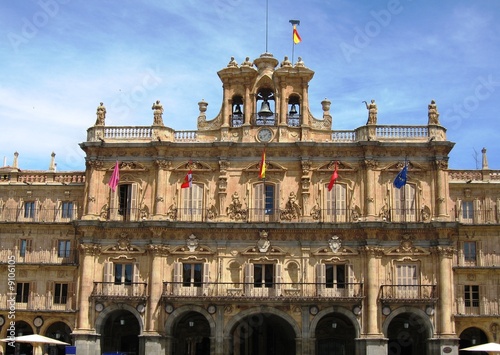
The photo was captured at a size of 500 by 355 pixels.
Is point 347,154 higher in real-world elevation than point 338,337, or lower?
higher

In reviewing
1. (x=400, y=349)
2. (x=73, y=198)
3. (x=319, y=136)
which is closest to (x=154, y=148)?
(x=73, y=198)

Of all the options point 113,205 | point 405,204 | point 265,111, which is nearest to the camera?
point 405,204

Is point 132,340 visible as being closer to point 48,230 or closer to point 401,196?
point 48,230

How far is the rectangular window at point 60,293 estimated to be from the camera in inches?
2368

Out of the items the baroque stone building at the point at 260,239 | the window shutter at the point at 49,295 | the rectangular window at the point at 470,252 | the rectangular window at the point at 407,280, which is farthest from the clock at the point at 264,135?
the window shutter at the point at 49,295

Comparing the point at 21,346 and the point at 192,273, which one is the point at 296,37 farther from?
the point at 21,346

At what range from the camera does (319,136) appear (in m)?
60.3

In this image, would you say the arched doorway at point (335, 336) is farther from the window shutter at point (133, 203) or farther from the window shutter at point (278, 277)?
the window shutter at point (133, 203)

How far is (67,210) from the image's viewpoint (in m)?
62.4

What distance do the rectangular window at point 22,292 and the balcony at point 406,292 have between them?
91.2ft

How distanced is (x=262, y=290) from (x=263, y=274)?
128 centimetres

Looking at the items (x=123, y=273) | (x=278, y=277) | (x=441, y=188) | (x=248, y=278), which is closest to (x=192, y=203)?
(x=248, y=278)

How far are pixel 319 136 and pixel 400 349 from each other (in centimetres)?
1800

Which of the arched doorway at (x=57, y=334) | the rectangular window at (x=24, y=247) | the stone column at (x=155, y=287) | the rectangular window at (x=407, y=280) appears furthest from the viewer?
the rectangular window at (x=24, y=247)
